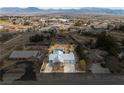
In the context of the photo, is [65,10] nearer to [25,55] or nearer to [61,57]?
[61,57]

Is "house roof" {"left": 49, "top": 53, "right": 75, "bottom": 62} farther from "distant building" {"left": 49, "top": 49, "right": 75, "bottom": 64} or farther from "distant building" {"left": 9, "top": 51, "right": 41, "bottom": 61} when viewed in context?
"distant building" {"left": 9, "top": 51, "right": 41, "bottom": 61}

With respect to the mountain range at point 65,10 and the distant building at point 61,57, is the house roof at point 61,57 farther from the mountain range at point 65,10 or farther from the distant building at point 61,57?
the mountain range at point 65,10

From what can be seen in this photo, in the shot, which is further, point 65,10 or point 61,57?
point 65,10

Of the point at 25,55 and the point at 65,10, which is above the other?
the point at 65,10

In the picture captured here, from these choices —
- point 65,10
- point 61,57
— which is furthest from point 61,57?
point 65,10

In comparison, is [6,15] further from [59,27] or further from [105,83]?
[105,83]

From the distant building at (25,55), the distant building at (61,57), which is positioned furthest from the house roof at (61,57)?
the distant building at (25,55)
